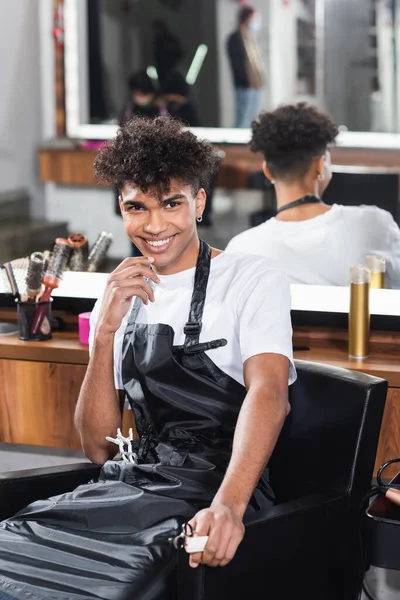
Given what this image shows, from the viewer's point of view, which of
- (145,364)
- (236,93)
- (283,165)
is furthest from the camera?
(236,93)

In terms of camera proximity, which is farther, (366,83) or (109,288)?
(366,83)

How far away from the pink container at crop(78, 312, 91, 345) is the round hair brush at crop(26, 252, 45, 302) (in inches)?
6.3

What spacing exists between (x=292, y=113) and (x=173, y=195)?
158cm

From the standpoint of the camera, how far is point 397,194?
5.20 m

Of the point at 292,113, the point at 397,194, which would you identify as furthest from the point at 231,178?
the point at 292,113

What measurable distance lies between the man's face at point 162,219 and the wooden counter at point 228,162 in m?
4.58

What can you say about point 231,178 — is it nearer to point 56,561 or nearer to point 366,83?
point 366,83

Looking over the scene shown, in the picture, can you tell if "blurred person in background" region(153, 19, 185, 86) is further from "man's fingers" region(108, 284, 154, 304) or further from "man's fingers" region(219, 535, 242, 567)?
"man's fingers" region(219, 535, 242, 567)

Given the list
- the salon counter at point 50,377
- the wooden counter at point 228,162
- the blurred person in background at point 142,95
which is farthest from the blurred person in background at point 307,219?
the blurred person in background at point 142,95

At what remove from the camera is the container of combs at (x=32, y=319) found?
2.67 m

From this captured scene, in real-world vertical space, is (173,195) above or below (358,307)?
above

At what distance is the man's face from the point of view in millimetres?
2039

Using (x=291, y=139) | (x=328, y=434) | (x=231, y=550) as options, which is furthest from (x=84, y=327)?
(x=291, y=139)

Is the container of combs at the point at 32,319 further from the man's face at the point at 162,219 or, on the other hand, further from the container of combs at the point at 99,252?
the man's face at the point at 162,219
